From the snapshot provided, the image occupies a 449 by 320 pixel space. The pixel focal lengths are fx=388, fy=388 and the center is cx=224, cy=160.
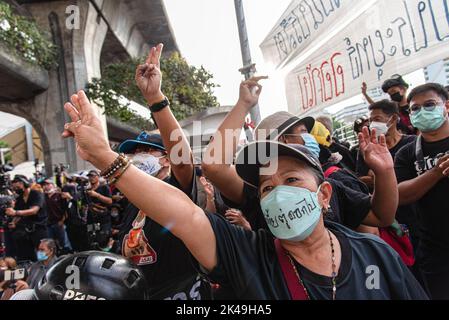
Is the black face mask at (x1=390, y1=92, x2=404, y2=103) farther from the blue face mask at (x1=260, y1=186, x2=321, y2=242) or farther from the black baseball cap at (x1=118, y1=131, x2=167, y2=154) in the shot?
the blue face mask at (x1=260, y1=186, x2=321, y2=242)

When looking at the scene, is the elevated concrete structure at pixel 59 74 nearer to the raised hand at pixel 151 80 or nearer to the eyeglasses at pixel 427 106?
the raised hand at pixel 151 80

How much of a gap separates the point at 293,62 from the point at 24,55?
27.5 ft

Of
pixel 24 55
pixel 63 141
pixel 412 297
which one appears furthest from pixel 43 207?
pixel 412 297

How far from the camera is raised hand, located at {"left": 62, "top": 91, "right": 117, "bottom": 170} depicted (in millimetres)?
1248

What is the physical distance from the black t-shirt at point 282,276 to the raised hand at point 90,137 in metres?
0.41

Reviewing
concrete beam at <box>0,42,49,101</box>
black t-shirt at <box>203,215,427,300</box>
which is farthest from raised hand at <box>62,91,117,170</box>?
concrete beam at <box>0,42,49,101</box>

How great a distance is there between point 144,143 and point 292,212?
3.51 ft

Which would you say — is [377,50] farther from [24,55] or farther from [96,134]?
[24,55]

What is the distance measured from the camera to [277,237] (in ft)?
4.76

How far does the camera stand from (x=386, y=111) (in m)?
3.07

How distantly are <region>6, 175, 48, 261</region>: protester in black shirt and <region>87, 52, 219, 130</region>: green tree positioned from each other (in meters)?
4.94

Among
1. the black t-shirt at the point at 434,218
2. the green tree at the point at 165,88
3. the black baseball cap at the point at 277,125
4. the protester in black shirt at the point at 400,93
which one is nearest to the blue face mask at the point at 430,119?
the black t-shirt at the point at 434,218

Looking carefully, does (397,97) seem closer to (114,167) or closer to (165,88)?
(114,167)

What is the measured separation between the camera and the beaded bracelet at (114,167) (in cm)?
122
